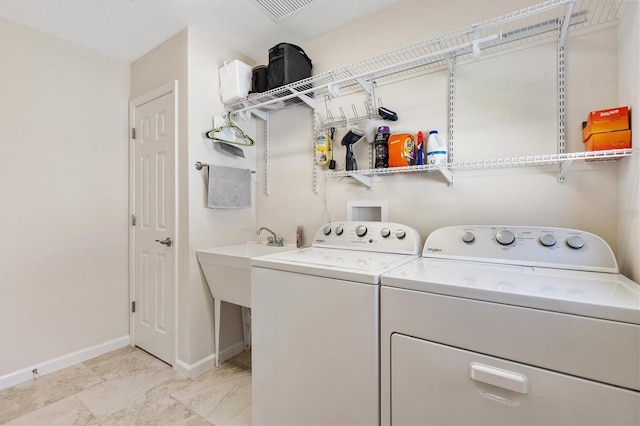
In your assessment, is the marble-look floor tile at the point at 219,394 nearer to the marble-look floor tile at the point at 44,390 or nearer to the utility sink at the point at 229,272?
the utility sink at the point at 229,272

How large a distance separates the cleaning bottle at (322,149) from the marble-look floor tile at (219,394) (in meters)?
1.60

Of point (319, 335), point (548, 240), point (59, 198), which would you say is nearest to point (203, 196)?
point (59, 198)

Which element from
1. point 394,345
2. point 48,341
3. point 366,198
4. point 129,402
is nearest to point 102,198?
point 48,341

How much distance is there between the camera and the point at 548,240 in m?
1.23

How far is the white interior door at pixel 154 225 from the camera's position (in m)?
2.18

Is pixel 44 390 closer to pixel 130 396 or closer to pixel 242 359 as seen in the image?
pixel 130 396

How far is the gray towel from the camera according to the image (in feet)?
7.08

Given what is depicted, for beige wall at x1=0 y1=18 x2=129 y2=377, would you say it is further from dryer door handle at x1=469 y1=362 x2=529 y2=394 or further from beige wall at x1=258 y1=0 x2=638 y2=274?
dryer door handle at x1=469 y1=362 x2=529 y2=394

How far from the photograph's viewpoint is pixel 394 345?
3.42 feet

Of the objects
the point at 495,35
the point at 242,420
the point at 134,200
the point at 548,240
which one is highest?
the point at 495,35

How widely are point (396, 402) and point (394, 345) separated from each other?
21cm

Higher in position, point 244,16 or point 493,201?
point 244,16

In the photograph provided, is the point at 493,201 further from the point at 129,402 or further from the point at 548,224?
the point at 129,402

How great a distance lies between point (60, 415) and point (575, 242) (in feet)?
9.00
